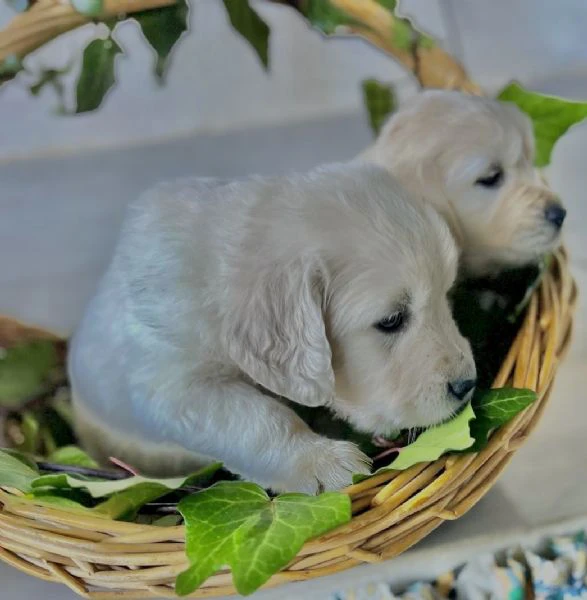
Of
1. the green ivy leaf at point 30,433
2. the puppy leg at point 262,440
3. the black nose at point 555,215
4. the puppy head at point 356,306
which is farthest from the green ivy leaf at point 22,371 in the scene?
the black nose at point 555,215

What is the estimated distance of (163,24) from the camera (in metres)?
1.17

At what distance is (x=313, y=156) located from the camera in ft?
5.38

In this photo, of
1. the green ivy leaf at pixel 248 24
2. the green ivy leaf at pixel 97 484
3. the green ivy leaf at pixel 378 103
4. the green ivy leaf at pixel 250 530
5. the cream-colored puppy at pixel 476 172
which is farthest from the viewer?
the green ivy leaf at pixel 378 103

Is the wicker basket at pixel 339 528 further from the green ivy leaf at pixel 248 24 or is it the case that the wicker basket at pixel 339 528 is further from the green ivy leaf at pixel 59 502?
the green ivy leaf at pixel 248 24

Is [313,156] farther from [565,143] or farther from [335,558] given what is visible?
[335,558]

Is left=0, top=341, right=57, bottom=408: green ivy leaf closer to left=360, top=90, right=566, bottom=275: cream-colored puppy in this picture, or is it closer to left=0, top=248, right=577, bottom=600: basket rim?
left=0, top=248, right=577, bottom=600: basket rim

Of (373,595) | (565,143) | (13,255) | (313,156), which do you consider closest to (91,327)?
(373,595)

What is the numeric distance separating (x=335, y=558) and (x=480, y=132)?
20.6 inches

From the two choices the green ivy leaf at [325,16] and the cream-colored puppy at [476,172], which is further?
the green ivy leaf at [325,16]

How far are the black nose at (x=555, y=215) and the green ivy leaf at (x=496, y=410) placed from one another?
25 centimetres

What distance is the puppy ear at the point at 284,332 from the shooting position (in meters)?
0.82

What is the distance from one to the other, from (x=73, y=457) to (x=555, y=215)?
68 centimetres

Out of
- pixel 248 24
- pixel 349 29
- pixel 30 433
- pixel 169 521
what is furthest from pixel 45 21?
pixel 169 521

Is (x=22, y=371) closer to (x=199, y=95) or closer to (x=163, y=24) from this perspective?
(x=163, y=24)
